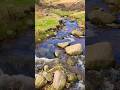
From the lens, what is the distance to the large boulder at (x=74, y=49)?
577 cm

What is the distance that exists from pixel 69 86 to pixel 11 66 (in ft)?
3.55

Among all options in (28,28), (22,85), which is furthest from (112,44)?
(22,85)

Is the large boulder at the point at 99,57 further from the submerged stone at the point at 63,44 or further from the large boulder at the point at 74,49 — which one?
the submerged stone at the point at 63,44

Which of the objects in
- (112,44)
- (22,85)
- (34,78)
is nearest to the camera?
(22,85)

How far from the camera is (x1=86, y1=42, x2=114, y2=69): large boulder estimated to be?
5480mm

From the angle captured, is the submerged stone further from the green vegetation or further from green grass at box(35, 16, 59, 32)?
green grass at box(35, 16, 59, 32)

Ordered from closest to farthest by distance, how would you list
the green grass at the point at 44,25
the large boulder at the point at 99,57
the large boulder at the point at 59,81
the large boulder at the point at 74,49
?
the large boulder at the point at 59,81
the large boulder at the point at 99,57
the large boulder at the point at 74,49
the green grass at the point at 44,25

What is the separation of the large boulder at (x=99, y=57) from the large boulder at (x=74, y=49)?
148 mm

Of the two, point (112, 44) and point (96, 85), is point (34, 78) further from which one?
point (112, 44)

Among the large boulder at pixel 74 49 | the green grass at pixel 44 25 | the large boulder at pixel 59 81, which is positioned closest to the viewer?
the large boulder at pixel 59 81

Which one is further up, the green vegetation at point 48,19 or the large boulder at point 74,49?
the green vegetation at point 48,19

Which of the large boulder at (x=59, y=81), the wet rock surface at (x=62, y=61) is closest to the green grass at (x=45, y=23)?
the wet rock surface at (x=62, y=61)

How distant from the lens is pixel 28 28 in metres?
6.00

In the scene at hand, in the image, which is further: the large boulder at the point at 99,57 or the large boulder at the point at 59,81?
the large boulder at the point at 99,57
